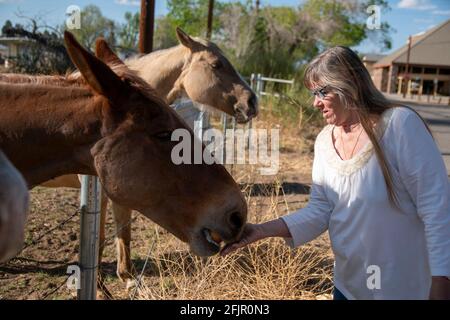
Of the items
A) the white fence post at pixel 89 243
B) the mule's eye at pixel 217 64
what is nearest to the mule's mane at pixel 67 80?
the white fence post at pixel 89 243

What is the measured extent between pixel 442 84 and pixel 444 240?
6515 cm

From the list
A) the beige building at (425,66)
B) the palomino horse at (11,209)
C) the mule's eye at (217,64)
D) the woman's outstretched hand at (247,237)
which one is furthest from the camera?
the beige building at (425,66)

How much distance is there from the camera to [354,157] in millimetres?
2162

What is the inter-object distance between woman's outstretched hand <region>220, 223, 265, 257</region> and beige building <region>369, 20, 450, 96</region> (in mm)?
55408

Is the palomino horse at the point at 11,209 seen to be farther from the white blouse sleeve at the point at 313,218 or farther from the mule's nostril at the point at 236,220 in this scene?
the white blouse sleeve at the point at 313,218

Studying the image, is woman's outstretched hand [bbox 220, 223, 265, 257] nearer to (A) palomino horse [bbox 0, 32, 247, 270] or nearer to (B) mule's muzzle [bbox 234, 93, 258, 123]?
(A) palomino horse [bbox 0, 32, 247, 270]

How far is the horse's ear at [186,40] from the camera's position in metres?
5.65

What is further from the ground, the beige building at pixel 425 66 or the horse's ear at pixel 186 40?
the beige building at pixel 425 66

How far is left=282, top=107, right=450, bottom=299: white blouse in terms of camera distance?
6.23 feet

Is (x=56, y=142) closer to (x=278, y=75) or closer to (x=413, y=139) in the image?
(x=413, y=139)

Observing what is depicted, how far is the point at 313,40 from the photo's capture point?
32.3m
